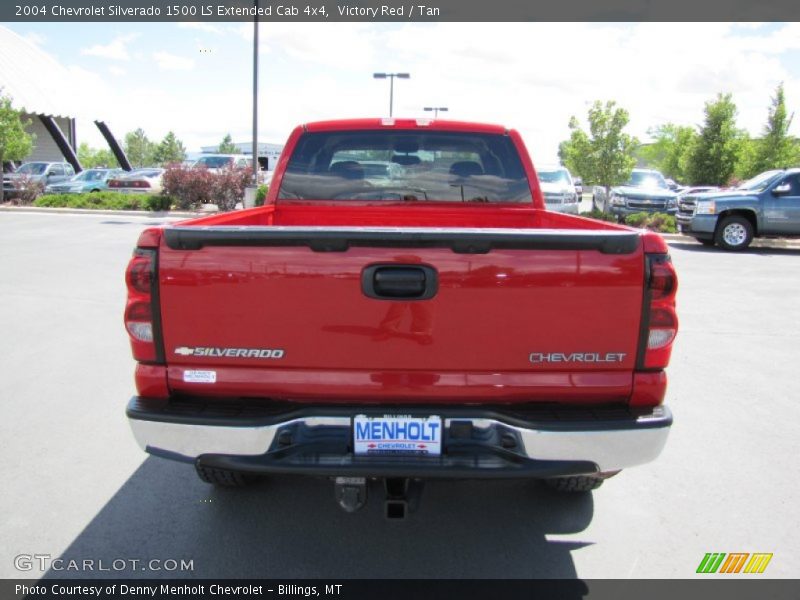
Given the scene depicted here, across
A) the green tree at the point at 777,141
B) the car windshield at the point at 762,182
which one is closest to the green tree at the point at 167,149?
the green tree at the point at 777,141

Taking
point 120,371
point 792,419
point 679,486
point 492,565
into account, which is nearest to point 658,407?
point 492,565

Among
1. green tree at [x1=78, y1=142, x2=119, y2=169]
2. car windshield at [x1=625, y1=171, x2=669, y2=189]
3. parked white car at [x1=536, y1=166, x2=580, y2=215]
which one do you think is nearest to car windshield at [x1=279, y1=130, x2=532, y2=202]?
parked white car at [x1=536, y1=166, x2=580, y2=215]

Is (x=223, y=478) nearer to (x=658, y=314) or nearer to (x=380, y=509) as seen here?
(x=380, y=509)

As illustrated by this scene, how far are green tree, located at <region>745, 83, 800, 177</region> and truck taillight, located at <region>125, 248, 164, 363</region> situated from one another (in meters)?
33.3

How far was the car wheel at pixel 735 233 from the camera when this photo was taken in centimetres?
1492

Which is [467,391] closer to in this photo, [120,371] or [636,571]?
[636,571]

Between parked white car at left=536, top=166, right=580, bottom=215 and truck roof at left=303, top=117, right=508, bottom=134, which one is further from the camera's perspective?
parked white car at left=536, top=166, right=580, bottom=215

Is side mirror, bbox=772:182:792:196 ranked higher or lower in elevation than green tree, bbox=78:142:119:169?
lower

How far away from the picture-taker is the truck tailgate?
252cm

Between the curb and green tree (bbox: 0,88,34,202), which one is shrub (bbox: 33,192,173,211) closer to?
the curb

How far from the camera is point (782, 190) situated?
48.0 feet

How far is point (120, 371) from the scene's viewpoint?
5.66 m

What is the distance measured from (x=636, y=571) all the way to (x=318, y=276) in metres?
2.00

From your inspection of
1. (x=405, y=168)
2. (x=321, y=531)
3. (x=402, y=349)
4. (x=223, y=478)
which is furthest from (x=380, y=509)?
(x=405, y=168)
